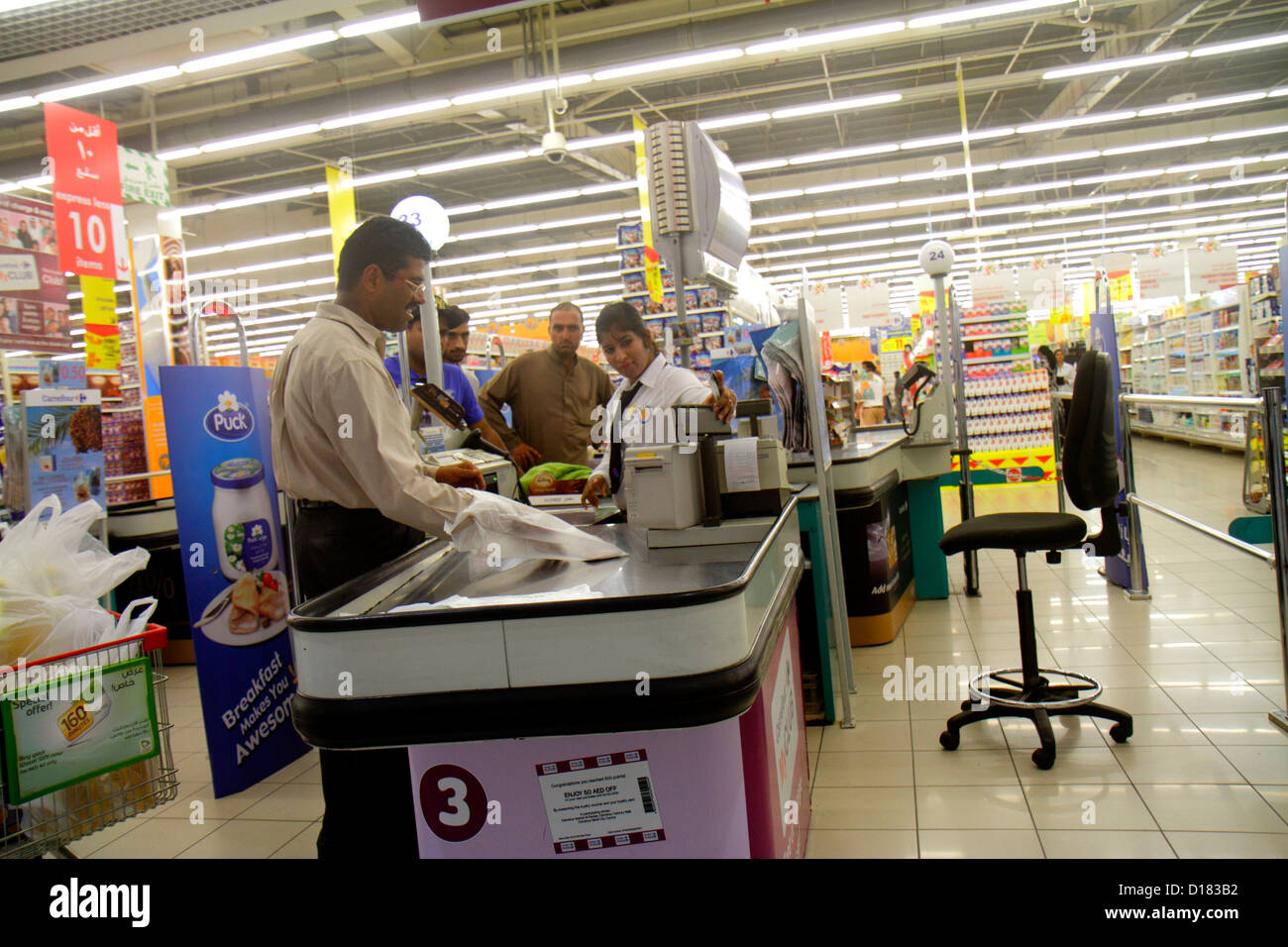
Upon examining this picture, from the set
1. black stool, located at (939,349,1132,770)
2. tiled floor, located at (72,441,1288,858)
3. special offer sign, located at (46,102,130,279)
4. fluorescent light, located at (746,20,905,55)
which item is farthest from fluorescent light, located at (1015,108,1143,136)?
special offer sign, located at (46,102,130,279)

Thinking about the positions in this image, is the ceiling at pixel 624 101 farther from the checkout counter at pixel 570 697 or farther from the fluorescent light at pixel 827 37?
the checkout counter at pixel 570 697

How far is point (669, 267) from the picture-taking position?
3.29m

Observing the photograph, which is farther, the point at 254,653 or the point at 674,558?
the point at 254,653

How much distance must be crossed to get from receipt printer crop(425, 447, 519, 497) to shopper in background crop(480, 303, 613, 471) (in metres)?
1.09

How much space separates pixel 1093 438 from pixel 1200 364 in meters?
13.4

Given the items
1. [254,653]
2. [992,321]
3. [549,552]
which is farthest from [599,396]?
[992,321]

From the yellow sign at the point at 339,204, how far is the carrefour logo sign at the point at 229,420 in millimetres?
6548

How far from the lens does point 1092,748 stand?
3131 mm

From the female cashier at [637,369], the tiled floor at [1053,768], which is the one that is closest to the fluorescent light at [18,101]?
the tiled floor at [1053,768]

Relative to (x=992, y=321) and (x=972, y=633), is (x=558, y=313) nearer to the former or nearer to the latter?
(x=972, y=633)

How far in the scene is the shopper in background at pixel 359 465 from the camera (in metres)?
2.04

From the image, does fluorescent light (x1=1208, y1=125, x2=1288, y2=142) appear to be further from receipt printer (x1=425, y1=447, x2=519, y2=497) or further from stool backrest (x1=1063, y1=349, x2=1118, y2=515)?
receipt printer (x1=425, y1=447, x2=519, y2=497)
